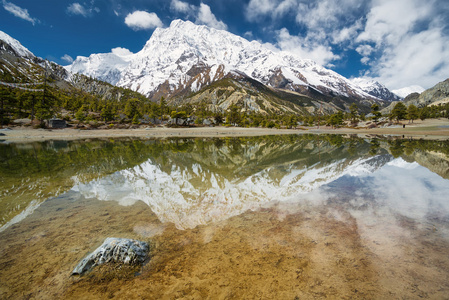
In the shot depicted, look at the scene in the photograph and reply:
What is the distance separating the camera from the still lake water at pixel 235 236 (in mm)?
4715

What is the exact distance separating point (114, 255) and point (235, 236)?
3.74m

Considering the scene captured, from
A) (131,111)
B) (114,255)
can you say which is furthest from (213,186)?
(131,111)

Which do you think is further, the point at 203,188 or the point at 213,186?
the point at 213,186

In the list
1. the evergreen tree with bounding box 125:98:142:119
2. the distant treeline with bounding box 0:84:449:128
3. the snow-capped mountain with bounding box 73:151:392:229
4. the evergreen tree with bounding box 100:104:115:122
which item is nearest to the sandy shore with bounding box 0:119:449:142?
the distant treeline with bounding box 0:84:449:128

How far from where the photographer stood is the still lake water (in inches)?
186

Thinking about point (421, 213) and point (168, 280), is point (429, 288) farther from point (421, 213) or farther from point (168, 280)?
point (168, 280)

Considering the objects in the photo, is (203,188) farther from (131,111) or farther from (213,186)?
(131,111)

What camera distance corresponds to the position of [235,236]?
693 cm

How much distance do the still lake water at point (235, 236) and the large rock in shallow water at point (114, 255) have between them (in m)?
0.24

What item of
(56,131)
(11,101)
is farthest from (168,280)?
(11,101)

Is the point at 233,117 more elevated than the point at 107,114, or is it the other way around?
the point at 107,114

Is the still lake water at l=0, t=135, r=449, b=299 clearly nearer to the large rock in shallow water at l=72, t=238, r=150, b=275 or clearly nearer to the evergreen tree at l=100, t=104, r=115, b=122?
the large rock in shallow water at l=72, t=238, r=150, b=275

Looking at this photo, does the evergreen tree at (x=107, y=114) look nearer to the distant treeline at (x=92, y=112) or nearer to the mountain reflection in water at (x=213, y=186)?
the distant treeline at (x=92, y=112)

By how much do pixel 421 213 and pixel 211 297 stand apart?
9608 millimetres
